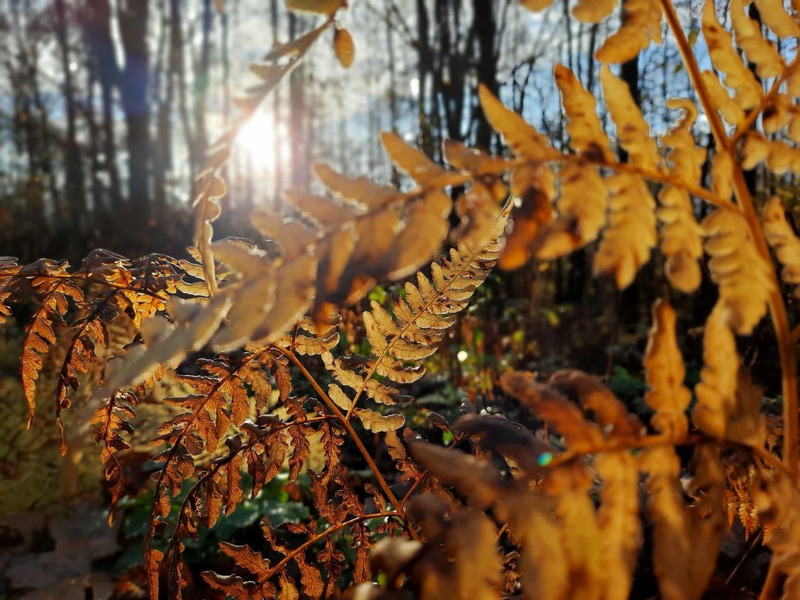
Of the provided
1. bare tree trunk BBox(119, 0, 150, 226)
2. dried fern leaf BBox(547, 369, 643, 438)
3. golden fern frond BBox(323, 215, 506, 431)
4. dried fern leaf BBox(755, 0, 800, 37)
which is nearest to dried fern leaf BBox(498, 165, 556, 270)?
dried fern leaf BBox(547, 369, 643, 438)

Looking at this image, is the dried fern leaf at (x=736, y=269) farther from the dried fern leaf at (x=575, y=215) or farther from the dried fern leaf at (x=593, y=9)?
the dried fern leaf at (x=593, y=9)

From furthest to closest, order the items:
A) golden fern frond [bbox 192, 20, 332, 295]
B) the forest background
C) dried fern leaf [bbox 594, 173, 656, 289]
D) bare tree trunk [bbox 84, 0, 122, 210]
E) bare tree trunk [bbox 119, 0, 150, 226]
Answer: bare tree trunk [bbox 84, 0, 122, 210] → bare tree trunk [bbox 119, 0, 150, 226] → the forest background → golden fern frond [bbox 192, 20, 332, 295] → dried fern leaf [bbox 594, 173, 656, 289]

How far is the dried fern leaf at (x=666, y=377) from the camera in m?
0.55

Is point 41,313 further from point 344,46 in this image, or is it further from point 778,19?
point 778,19

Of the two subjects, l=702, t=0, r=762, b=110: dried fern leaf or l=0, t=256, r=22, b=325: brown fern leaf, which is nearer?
l=702, t=0, r=762, b=110: dried fern leaf

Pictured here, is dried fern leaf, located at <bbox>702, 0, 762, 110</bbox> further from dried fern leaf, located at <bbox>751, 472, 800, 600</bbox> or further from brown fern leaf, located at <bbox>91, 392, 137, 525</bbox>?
brown fern leaf, located at <bbox>91, 392, 137, 525</bbox>

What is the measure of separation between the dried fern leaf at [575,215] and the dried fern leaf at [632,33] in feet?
0.50

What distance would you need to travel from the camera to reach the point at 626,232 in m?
0.56

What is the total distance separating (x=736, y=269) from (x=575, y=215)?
6.6 inches

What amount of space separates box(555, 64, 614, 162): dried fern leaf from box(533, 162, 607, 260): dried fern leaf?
34 mm

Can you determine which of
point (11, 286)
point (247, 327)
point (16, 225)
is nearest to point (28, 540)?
point (11, 286)

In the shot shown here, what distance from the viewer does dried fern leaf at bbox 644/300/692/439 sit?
0.55 m

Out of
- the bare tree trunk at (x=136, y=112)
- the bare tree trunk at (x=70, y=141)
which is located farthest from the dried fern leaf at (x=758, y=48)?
the bare tree trunk at (x=70, y=141)

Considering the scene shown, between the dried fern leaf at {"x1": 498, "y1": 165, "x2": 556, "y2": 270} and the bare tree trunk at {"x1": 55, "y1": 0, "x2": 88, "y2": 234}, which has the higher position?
the bare tree trunk at {"x1": 55, "y1": 0, "x2": 88, "y2": 234}
